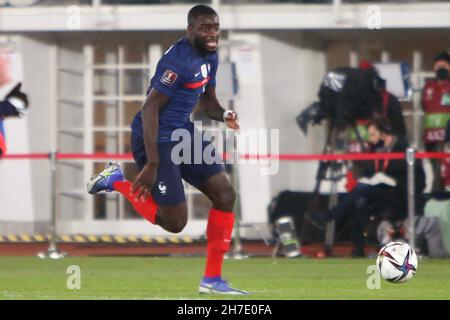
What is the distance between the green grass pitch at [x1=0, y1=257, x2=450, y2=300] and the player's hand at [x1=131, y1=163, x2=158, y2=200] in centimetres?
83

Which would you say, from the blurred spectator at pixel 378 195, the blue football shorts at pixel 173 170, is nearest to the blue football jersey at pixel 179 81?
the blue football shorts at pixel 173 170

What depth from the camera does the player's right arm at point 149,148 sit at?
447 inches

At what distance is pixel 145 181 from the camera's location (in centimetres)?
1139

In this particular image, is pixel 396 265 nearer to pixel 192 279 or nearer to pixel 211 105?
pixel 211 105

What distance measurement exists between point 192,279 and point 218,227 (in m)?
2.47

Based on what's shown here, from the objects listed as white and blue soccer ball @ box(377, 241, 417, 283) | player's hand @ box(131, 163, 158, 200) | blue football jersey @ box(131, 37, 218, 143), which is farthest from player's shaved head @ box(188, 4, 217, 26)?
white and blue soccer ball @ box(377, 241, 417, 283)

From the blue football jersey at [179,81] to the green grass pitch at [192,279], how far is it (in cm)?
132

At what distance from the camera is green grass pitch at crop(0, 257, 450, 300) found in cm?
1198

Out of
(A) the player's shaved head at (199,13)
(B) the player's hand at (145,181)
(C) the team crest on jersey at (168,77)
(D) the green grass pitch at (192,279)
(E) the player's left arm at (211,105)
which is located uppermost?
(A) the player's shaved head at (199,13)

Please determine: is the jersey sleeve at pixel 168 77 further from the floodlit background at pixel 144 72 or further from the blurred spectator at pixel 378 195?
the floodlit background at pixel 144 72

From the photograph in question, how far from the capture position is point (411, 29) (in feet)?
66.8

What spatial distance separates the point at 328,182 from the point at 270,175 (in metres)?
0.76
